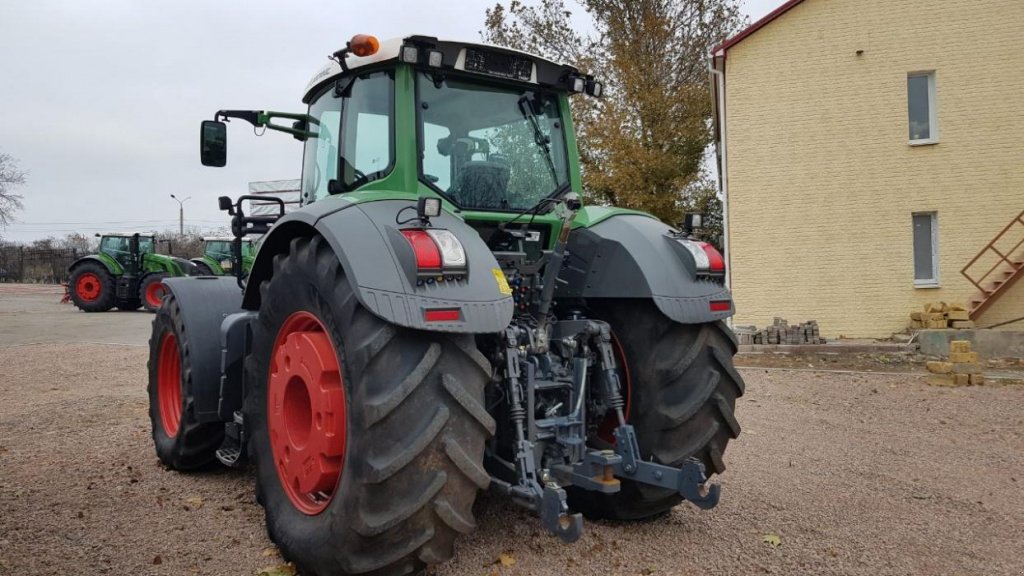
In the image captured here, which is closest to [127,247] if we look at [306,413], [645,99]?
[645,99]

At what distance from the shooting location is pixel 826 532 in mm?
3766

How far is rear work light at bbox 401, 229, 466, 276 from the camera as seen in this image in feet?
9.15

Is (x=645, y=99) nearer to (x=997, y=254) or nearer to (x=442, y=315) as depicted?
(x=997, y=254)

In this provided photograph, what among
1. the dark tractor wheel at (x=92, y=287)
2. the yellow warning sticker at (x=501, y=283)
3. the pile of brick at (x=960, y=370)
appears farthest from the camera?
the dark tractor wheel at (x=92, y=287)

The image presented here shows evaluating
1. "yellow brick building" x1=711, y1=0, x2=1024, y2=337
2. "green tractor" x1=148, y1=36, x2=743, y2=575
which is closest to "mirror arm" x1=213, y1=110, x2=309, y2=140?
"green tractor" x1=148, y1=36, x2=743, y2=575

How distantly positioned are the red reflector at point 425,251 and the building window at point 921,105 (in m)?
14.4

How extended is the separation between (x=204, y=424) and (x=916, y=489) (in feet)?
14.8

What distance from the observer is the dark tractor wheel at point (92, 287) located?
21453mm

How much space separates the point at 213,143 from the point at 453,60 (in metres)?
1.82

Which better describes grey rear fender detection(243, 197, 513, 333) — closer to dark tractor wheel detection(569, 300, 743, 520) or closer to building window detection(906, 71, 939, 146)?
dark tractor wheel detection(569, 300, 743, 520)

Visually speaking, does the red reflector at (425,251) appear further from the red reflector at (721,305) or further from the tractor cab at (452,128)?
the red reflector at (721,305)

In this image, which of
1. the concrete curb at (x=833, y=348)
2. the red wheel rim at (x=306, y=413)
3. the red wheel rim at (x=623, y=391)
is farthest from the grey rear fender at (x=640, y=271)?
the concrete curb at (x=833, y=348)

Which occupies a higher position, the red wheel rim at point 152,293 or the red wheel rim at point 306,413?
the red wheel rim at point 152,293

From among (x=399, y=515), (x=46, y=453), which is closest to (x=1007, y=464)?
(x=399, y=515)
